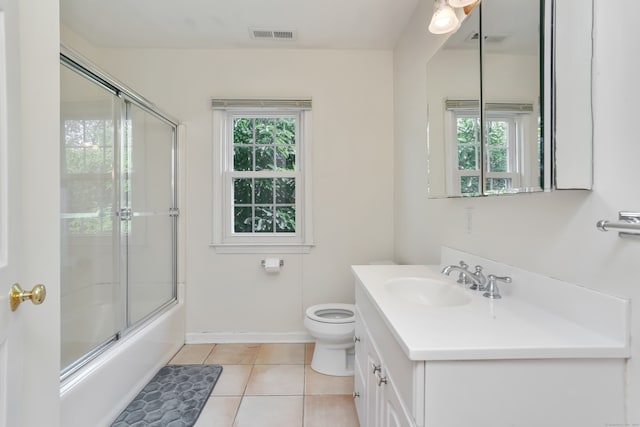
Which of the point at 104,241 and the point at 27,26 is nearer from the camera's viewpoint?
the point at 27,26

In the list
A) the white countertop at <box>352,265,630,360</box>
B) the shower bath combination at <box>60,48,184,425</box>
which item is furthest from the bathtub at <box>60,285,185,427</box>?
the white countertop at <box>352,265,630,360</box>

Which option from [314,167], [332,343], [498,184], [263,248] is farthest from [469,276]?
[263,248]

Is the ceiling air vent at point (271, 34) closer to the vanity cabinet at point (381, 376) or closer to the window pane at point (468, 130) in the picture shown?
the window pane at point (468, 130)

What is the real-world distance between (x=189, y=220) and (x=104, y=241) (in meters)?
0.75

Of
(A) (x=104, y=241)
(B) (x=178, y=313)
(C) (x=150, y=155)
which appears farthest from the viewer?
(B) (x=178, y=313)

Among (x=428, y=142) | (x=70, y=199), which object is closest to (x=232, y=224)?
(x=70, y=199)

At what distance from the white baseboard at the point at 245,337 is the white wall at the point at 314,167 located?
0.7 inches

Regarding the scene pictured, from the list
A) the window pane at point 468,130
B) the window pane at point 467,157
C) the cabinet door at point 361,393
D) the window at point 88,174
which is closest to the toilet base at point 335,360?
the cabinet door at point 361,393

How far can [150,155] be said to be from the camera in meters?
2.31

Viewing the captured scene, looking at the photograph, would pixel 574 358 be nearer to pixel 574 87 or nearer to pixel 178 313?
pixel 574 87

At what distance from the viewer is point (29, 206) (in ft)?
2.72

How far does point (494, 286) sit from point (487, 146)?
54 cm

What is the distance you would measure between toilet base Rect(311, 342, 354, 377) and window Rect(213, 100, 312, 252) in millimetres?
849

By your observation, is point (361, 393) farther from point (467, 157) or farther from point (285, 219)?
point (285, 219)
